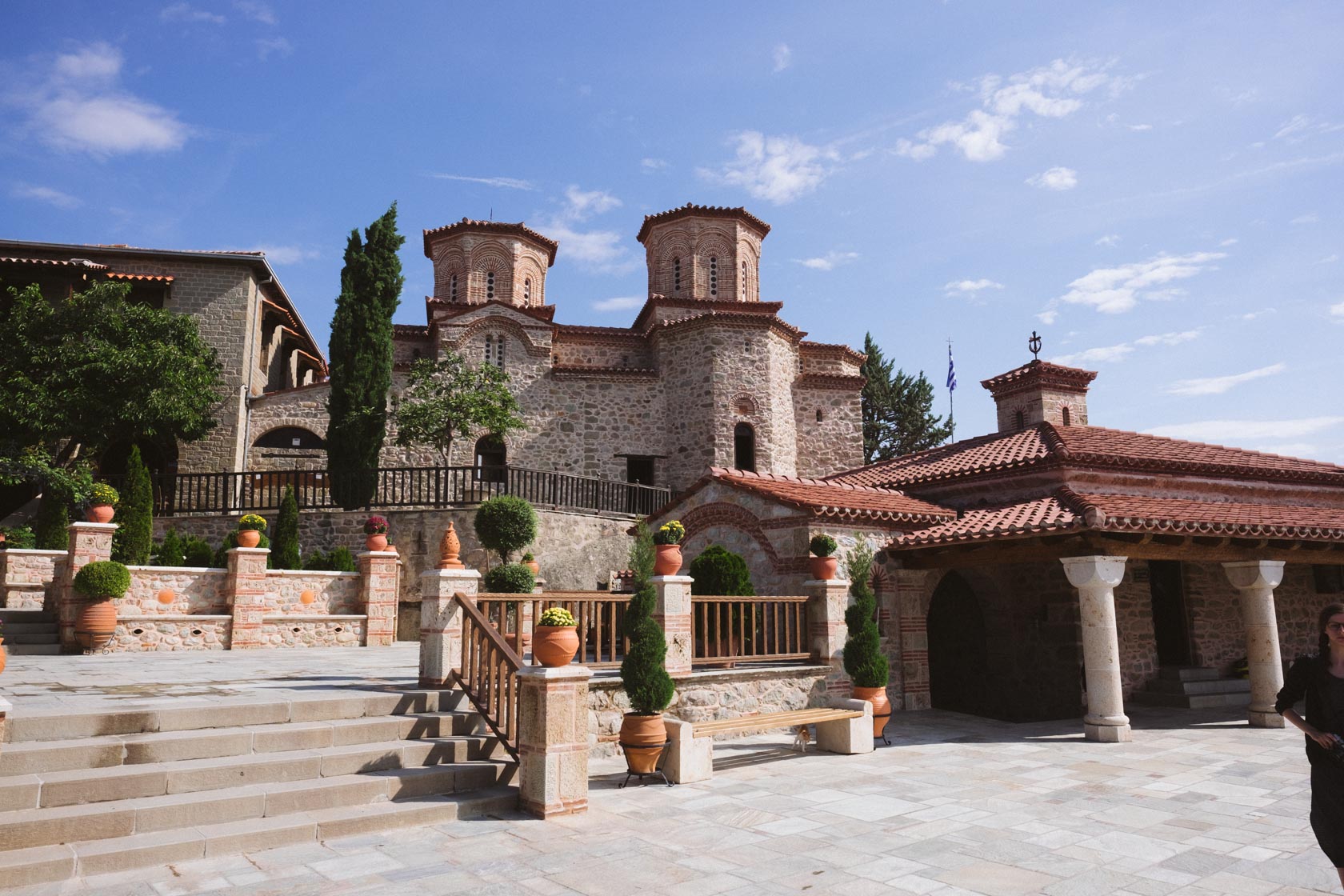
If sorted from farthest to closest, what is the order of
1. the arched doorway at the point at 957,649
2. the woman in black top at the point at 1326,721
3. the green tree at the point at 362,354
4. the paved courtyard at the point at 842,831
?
the green tree at the point at 362,354, the arched doorway at the point at 957,649, the paved courtyard at the point at 842,831, the woman in black top at the point at 1326,721

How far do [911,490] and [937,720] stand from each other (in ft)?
16.7

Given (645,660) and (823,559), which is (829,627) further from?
(645,660)

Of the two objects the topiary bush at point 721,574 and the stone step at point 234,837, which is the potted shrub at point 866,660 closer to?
the topiary bush at point 721,574

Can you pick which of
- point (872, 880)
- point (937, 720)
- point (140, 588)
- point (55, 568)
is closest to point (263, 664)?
point (140, 588)

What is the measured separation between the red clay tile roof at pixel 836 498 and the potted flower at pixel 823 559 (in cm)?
96

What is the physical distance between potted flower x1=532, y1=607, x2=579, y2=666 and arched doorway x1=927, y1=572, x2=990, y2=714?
9113 millimetres

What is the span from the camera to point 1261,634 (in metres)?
11.0

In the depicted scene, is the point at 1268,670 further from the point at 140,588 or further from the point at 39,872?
the point at 140,588

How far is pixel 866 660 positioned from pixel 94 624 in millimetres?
9867

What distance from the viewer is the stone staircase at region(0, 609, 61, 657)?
35.1 feet

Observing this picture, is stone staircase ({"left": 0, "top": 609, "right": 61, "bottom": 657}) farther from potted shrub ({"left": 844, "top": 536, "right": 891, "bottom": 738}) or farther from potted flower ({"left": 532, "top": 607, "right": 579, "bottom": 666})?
potted shrub ({"left": 844, "top": 536, "right": 891, "bottom": 738})

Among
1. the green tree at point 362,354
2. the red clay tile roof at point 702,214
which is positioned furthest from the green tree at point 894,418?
the green tree at point 362,354

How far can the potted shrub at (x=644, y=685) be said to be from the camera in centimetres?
714

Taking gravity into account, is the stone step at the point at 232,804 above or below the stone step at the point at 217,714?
below
